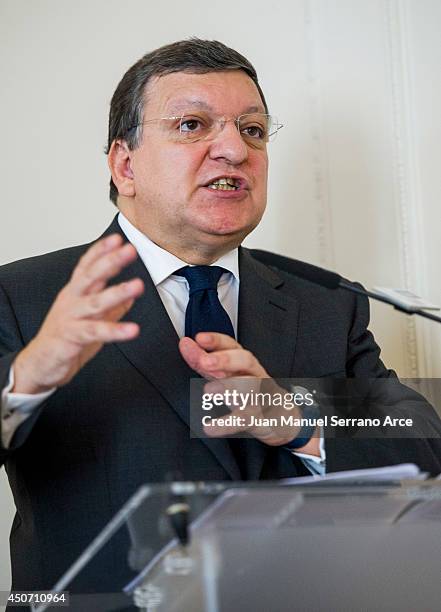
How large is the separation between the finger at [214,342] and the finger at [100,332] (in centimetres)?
23

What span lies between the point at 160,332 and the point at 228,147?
43 centimetres

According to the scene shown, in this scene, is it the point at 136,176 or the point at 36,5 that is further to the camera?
the point at 36,5

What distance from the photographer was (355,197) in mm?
2633

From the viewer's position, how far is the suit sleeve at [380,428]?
65.8 inches

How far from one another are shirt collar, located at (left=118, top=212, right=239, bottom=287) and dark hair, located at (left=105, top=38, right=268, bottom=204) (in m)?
0.19

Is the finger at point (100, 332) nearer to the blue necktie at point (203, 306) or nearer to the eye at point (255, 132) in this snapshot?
the blue necktie at point (203, 306)

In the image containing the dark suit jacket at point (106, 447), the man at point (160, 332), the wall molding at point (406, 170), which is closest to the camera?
the man at point (160, 332)

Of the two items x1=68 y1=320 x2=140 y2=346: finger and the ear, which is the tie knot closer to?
the ear

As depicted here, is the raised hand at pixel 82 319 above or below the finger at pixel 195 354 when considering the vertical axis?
above

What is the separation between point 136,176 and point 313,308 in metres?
0.48

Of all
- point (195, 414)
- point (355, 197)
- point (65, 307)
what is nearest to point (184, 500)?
point (65, 307)

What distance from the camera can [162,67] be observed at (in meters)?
1.98

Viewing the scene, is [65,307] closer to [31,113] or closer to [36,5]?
[31,113]

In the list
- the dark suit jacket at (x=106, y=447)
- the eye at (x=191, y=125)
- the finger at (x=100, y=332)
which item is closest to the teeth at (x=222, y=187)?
the eye at (x=191, y=125)
